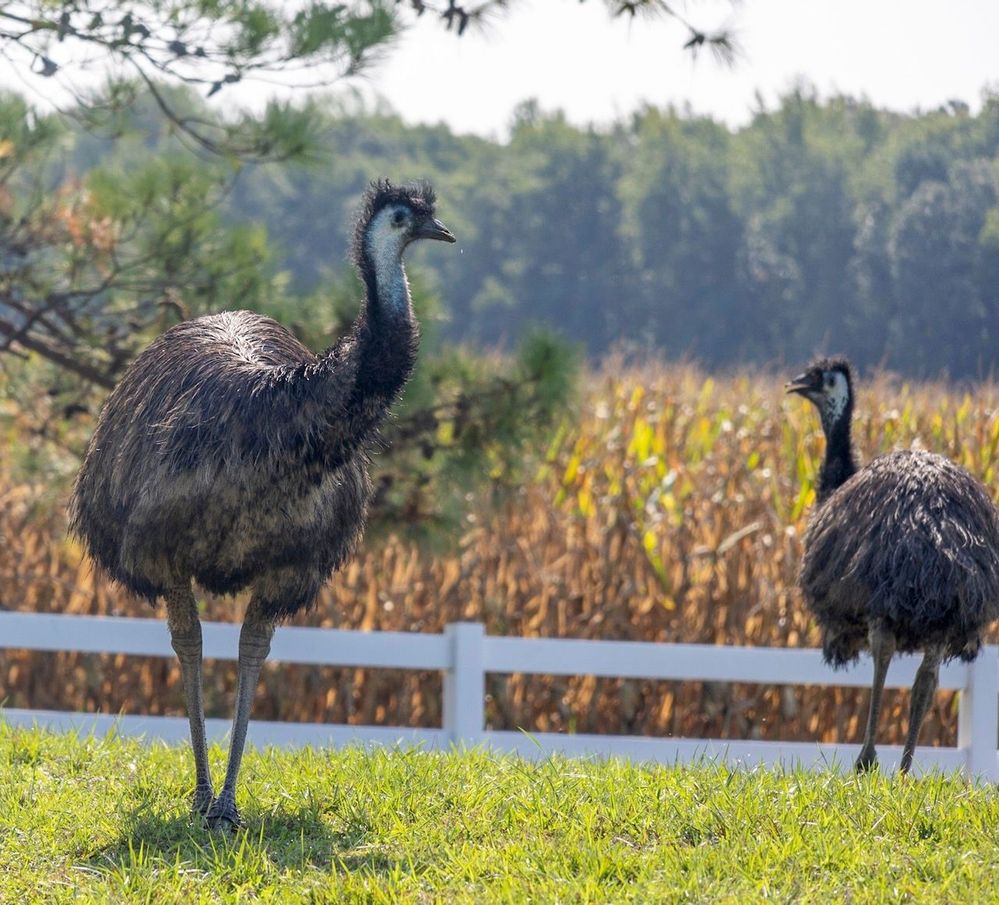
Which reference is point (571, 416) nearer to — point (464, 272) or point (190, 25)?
point (190, 25)

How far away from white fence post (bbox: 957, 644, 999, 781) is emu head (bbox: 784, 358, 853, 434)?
157cm

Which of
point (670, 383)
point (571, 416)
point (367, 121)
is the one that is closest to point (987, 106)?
point (670, 383)

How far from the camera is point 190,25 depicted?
820 centimetres

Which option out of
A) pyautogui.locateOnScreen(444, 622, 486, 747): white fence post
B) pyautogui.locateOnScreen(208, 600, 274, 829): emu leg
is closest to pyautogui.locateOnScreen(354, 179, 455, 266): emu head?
pyautogui.locateOnScreen(208, 600, 274, 829): emu leg

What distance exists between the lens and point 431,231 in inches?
216

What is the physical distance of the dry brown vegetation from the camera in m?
10.7

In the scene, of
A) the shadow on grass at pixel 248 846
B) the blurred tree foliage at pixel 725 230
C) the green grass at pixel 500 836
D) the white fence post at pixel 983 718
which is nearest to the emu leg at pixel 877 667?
the green grass at pixel 500 836

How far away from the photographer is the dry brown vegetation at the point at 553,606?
35.1 feet

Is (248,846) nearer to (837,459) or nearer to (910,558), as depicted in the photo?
(910,558)

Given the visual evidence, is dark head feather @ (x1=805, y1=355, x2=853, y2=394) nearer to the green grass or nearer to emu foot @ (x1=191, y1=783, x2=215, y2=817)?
the green grass

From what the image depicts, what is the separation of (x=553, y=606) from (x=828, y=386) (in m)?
3.30

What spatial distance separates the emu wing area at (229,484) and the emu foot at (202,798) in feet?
2.07

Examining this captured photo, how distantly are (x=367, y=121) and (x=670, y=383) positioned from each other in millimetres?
56607

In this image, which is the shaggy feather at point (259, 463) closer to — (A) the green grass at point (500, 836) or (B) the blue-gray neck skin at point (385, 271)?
(B) the blue-gray neck skin at point (385, 271)
